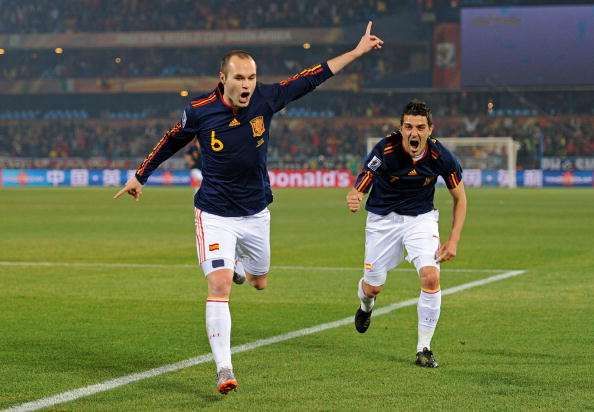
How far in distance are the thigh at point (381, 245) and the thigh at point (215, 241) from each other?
1.66 m

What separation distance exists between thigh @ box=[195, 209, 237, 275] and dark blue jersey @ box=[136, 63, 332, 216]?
0.07m

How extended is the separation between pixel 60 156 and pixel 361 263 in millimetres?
57425

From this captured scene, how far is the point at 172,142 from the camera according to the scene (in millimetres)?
8781

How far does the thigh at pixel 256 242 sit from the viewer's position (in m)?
8.74

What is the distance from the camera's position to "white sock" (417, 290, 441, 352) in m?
9.12

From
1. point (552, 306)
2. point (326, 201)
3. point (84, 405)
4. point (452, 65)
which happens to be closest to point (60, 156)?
point (452, 65)

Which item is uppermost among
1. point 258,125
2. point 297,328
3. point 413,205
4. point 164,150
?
point 258,125

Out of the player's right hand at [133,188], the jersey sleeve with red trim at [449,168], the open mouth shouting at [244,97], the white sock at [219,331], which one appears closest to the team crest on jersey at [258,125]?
the open mouth shouting at [244,97]

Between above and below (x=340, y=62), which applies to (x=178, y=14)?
above

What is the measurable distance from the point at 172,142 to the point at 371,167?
1.64 m

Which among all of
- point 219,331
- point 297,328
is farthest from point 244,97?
point 297,328

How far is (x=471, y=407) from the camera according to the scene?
7305 millimetres

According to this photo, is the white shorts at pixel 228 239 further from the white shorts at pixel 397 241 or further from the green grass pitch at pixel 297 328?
the white shorts at pixel 397 241

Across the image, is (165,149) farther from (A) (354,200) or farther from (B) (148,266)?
(B) (148,266)
